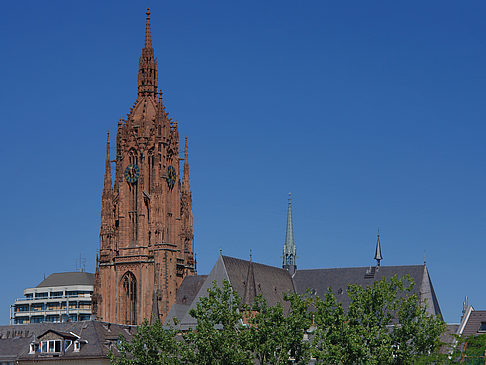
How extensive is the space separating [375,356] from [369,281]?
6478cm

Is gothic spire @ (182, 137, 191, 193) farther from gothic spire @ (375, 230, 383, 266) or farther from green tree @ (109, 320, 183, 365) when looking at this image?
green tree @ (109, 320, 183, 365)

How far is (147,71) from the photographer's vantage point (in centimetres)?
18050

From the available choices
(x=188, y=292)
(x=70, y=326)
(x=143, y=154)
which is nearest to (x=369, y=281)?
(x=188, y=292)

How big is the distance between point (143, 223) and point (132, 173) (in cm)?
817

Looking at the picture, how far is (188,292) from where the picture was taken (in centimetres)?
16688

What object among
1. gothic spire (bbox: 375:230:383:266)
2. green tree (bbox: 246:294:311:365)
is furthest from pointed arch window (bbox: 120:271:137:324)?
green tree (bbox: 246:294:311:365)

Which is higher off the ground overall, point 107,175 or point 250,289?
point 107,175

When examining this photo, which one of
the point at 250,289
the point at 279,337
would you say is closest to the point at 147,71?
the point at 250,289

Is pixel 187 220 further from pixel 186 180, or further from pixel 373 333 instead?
pixel 373 333

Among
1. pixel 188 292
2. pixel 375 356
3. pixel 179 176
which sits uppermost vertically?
pixel 179 176

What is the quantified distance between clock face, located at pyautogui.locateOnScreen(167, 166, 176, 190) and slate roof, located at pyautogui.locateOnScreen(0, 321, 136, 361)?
115 feet

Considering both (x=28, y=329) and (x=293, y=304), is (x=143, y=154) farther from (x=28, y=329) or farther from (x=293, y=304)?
(x=293, y=304)

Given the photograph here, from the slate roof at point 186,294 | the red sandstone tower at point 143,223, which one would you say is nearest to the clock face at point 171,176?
the red sandstone tower at point 143,223

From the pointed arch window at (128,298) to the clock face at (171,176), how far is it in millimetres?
14642
